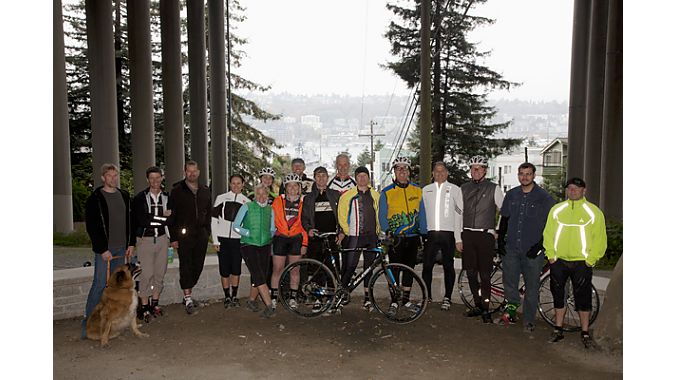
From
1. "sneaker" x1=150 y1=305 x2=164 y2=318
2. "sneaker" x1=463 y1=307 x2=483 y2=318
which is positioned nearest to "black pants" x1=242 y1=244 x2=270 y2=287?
"sneaker" x1=150 y1=305 x2=164 y2=318

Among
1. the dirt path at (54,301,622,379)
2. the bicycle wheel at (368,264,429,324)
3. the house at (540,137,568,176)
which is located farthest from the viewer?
the house at (540,137,568,176)

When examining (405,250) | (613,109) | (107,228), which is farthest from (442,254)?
(613,109)

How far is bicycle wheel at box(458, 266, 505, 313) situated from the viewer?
7277 mm

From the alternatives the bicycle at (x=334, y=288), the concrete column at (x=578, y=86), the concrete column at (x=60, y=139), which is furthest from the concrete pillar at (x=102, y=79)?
the concrete column at (x=578, y=86)

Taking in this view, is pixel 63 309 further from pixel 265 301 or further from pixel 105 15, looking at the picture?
pixel 105 15

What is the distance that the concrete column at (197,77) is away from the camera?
1778cm

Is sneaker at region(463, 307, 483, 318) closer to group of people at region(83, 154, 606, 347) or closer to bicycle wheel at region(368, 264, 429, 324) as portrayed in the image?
group of people at region(83, 154, 606, 347)

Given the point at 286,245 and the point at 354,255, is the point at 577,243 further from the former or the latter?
the point at 286,245

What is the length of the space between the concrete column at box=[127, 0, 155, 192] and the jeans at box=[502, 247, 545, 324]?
12.7 metres

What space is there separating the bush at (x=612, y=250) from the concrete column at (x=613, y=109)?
328 cm

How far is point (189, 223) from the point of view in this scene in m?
7.10

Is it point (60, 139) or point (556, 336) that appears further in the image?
point (60, 139)

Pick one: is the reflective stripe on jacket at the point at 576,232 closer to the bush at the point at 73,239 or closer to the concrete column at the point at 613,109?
the concrete column at the point at 613,109

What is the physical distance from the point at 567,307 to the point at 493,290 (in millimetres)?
934
